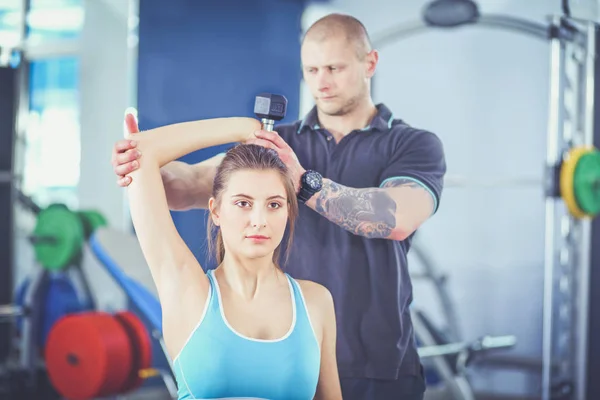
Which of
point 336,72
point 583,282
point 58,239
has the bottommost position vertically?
point 583,282

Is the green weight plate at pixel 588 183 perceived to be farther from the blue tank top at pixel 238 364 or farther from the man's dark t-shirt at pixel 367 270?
the blue tank top at pixel 238 364

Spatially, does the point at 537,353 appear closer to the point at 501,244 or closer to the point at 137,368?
the point at 501,244

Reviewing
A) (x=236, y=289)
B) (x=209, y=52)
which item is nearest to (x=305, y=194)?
(x=236, y=289)

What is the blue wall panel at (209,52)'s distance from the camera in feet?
12.1

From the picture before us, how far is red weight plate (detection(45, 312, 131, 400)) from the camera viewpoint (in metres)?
3.56

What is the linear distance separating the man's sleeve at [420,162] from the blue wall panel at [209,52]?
1.77 meters

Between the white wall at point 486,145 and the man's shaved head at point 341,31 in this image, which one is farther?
the white wall at point 486,145

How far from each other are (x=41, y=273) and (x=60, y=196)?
0.75 m

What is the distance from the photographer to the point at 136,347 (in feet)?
12.3

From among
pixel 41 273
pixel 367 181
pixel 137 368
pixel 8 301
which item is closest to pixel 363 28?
pixel 367 181

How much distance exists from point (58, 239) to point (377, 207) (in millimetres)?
3151

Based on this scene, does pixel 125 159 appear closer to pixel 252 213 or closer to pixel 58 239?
pixel 252 213

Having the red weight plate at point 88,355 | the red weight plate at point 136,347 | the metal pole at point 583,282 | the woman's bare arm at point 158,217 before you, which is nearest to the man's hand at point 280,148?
the woman's bare arm at point 158,217

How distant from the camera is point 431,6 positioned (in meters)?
2.87
